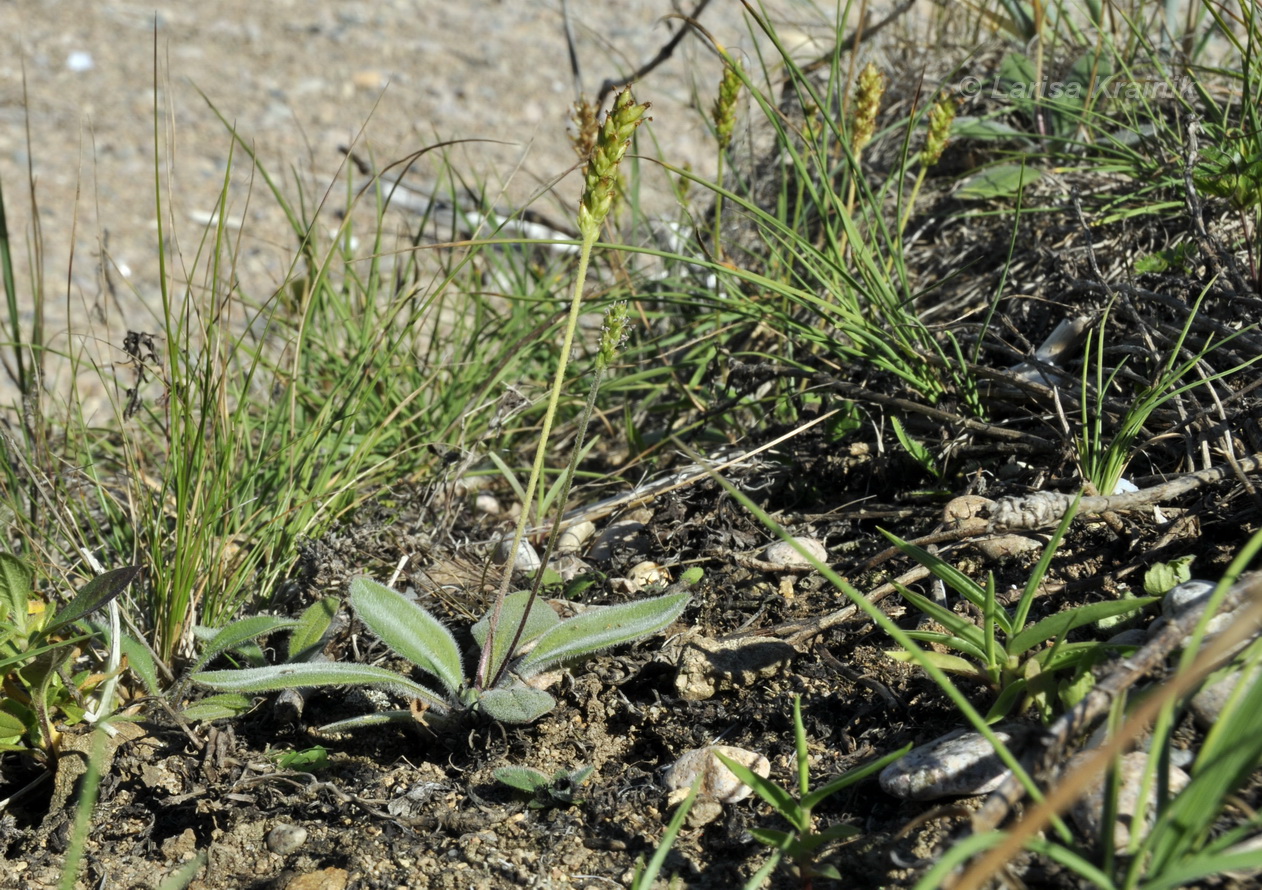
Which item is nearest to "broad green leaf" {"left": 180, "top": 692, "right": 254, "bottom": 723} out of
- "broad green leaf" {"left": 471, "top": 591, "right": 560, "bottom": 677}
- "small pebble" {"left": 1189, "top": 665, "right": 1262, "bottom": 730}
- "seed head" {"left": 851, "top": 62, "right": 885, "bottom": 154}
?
"broad green leaf" {"left": 471, "top": 591, "right": 560, "bottom": 677}

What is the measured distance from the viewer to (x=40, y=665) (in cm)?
130

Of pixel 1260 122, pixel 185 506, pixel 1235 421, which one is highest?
pixel 1260 122

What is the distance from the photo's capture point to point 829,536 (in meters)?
1.66

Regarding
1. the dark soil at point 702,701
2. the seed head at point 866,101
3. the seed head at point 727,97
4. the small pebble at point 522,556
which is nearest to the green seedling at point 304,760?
the dark soil at point 702,701

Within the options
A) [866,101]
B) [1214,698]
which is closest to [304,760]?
[1214,698]

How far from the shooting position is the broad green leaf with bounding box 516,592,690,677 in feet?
4.37

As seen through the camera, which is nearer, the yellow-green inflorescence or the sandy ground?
the yellow-green inflorescence

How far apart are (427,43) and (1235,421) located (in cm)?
513

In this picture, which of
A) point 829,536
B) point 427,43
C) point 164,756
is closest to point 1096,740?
point 829,536

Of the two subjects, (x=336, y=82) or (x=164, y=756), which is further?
(x=336, y=82)

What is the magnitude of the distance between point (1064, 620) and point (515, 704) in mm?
642

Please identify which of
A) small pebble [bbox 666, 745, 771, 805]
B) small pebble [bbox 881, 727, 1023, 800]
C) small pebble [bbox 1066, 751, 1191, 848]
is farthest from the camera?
small pebble [bbox 666, 745, 771, 805]

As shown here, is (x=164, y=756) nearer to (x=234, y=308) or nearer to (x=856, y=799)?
(x=856, y=799)

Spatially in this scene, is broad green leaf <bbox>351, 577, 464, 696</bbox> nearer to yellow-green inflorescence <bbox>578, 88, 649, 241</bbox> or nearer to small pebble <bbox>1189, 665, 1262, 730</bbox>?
yellow-green inflorescence <bbox>578, 88, 649, 241</bbox>
